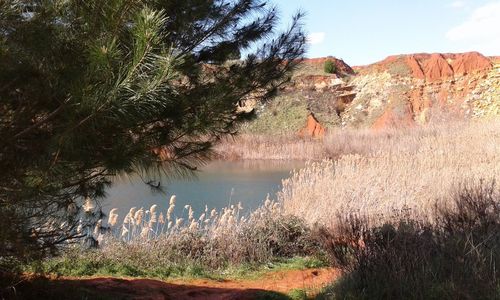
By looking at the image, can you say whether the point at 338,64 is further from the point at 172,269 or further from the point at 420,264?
the point at 420,264

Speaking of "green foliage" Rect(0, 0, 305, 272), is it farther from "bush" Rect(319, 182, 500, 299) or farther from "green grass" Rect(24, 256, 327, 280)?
"green grass" Rect(24, 256, 327, 280)

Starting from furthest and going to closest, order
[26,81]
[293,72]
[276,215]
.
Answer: [276,215], [293,72], [26,81]

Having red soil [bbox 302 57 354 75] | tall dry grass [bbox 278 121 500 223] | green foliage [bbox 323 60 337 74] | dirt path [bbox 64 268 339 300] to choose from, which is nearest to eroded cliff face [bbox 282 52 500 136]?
green foliage [bbox 323 60 337 74]

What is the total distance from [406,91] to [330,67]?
14.0 metres

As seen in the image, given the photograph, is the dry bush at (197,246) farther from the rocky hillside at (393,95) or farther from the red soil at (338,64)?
the red soil at (338,64)

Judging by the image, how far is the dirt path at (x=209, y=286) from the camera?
19.1 ft

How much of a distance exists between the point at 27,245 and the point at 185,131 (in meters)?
1.55

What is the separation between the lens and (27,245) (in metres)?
4.47

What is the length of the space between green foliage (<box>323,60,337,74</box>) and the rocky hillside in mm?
2859

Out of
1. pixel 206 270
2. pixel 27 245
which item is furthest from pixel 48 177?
pixel 206 270

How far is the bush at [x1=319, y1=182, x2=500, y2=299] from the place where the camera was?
14.9ft

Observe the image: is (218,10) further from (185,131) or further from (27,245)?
(27,245)

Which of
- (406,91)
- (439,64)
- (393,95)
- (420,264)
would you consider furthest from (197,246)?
(439,64)

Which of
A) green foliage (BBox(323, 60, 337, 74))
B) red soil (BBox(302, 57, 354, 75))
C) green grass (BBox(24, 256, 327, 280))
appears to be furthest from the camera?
red soil (BBox(302, 57, 354, 75))
